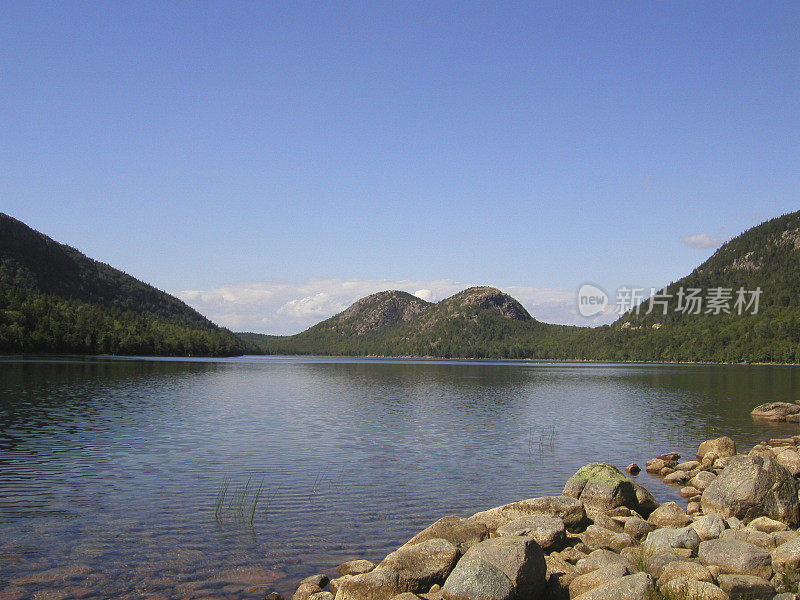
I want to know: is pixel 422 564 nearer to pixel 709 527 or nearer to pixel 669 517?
pixel 709 527

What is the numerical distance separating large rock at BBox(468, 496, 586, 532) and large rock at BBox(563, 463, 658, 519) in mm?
1776

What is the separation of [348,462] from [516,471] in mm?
8712

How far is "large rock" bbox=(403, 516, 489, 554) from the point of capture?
1711 centimetres

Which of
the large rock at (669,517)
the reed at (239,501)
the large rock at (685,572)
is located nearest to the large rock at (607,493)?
the large rock at (669,517)

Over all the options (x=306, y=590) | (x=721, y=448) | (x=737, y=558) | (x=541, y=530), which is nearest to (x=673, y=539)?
(x=737, y=558)

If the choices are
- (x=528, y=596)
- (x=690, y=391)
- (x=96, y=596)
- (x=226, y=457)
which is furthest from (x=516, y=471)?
(x=690, y=391)

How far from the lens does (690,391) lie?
9200 cm

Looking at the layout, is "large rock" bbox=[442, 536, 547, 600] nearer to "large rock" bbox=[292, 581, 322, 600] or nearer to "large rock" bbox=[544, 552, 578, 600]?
"large rock" bbox=[544, 552, 578, 600]

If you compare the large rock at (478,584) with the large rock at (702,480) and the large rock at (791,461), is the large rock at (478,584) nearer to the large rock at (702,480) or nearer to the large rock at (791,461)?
the large rock at (702,480)

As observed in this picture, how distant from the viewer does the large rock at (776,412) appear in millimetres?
55453

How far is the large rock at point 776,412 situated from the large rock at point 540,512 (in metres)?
45.3

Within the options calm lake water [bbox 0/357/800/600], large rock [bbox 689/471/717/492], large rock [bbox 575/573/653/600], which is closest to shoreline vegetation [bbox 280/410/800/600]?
large rock [bbox 575/573/653/600]

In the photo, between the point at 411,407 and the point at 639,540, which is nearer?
the point at 639,540

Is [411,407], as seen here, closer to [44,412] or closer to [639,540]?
[44,412]
